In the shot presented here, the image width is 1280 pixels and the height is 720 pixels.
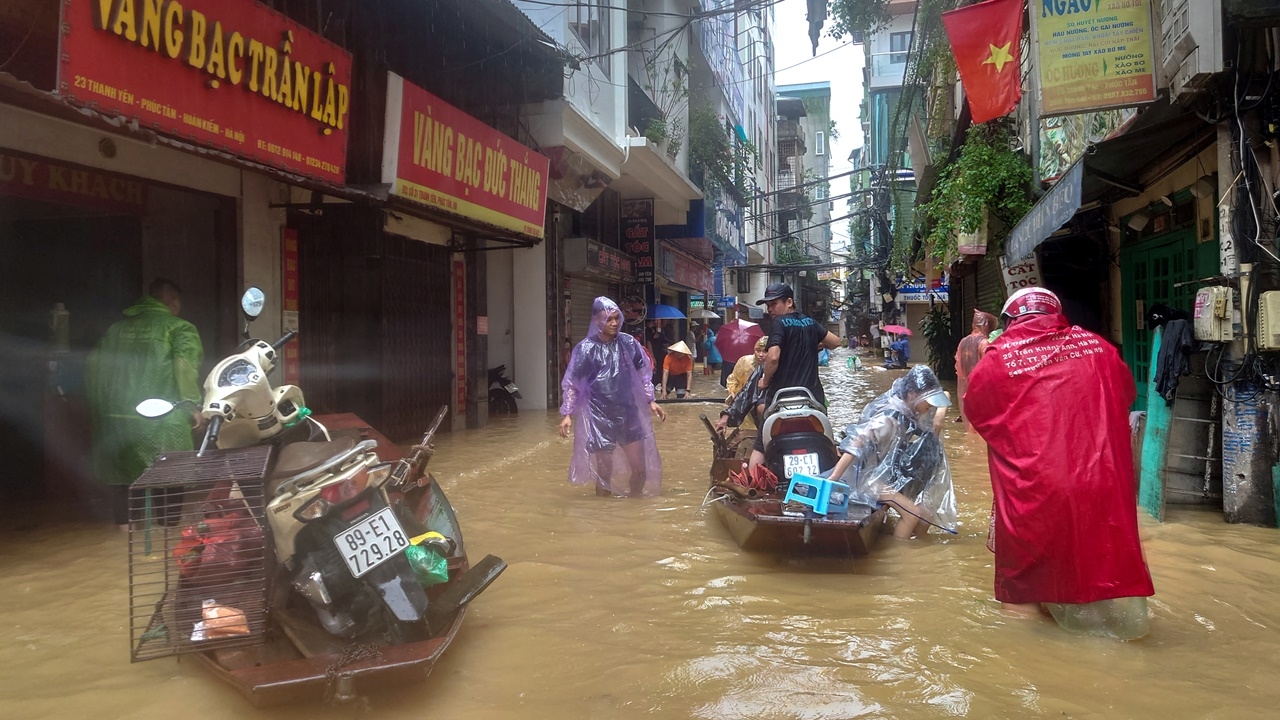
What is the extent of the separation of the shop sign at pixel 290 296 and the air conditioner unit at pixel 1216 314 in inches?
305

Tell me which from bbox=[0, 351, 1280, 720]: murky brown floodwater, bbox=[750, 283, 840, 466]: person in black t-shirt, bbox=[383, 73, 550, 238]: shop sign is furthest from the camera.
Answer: bbox=[383, 73, 550, 238]: shop sign

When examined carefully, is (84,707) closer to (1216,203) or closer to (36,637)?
(36,637)

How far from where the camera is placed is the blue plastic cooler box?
454 cm

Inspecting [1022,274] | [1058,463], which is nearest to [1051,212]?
[1022,274]

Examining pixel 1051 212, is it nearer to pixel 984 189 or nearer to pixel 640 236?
pixel 984 189

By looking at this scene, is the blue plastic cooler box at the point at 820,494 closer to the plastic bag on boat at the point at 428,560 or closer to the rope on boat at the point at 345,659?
the plastic bag on boat at the point at 428,560

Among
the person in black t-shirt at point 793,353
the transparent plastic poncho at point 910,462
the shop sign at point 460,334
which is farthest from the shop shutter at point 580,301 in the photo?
the transparent plastic poncho at point 910,462

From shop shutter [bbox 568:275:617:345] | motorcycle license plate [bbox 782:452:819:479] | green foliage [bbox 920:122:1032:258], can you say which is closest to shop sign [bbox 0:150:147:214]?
motorcycle license plate [bbox 782:452:819:479]

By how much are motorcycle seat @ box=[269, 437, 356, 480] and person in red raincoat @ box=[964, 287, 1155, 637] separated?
281cm

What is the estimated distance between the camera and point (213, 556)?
321 centimetres

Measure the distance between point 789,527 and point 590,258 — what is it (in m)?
12.2

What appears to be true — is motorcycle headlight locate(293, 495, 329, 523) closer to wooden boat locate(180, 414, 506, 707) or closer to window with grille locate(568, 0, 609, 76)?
wooden boat locate(180, 414, 506, 707)

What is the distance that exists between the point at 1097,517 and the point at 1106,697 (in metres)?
0.81

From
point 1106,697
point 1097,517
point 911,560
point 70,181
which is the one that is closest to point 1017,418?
point 1097,517
